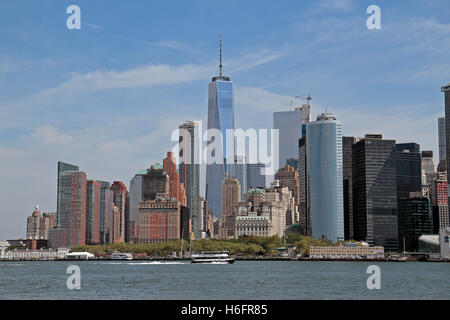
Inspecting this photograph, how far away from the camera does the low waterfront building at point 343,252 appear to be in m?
195

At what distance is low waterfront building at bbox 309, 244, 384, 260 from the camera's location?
195m

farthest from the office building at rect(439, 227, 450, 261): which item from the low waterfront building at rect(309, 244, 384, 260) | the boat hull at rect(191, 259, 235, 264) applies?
the boat hull at rect(191, 259, 235, 264)

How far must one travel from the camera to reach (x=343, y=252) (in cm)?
19788

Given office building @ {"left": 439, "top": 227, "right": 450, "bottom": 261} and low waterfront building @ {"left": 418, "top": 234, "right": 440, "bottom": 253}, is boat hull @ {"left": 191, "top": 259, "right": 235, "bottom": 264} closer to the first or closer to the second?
office building @ {"left": 439, "top": 227, "right": 450, "bottom": 261}

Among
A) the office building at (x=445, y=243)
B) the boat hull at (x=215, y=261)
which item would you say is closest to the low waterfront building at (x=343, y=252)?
the office building at (x=445, y=243)

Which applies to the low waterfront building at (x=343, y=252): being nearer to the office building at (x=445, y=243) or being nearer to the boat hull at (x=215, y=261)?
the office building at (x=445, y=243)

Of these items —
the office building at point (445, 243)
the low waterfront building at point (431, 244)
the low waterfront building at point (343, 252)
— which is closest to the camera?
the office building at point (445, 243)

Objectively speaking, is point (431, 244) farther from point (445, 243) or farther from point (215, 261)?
point (215, 261)

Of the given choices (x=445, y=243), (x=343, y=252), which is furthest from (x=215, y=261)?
(x=445, y=243)
